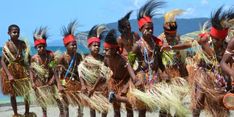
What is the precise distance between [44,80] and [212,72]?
3.27 metres

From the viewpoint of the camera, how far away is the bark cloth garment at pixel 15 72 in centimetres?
930

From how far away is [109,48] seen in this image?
7301 mm

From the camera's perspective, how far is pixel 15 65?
943cm

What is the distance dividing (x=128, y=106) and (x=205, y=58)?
3.54 ft

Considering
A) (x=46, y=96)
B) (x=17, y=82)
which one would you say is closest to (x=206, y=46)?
(x=46, y=96)

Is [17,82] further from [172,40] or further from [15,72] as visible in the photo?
[172,40]

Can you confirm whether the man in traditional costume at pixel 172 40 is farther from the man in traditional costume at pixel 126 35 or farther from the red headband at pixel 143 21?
the red headband at pixel 143 21

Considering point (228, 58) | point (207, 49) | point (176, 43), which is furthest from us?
point (176, 43)

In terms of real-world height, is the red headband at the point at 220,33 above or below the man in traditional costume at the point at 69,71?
above

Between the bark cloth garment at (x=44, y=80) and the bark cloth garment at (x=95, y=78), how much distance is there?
73 cm

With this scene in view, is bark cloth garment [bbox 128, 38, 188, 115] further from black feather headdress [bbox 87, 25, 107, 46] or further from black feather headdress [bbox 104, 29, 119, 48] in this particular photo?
black feather headdress [bbox 87, 25, 107, 46]

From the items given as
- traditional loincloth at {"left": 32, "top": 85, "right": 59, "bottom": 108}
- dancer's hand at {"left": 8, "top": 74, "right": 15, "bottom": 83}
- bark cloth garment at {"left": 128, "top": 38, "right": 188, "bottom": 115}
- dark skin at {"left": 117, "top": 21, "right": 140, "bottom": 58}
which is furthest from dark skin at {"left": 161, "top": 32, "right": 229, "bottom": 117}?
dancer's hand at {"left": 8, "top": 74, "right": 15, "bottom": 83}

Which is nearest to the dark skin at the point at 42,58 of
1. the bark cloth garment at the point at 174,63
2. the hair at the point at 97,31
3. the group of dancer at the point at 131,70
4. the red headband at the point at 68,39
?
the group of dancer at the point at 131,70

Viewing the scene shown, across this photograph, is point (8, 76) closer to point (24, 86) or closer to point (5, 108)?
point (24, 86)
